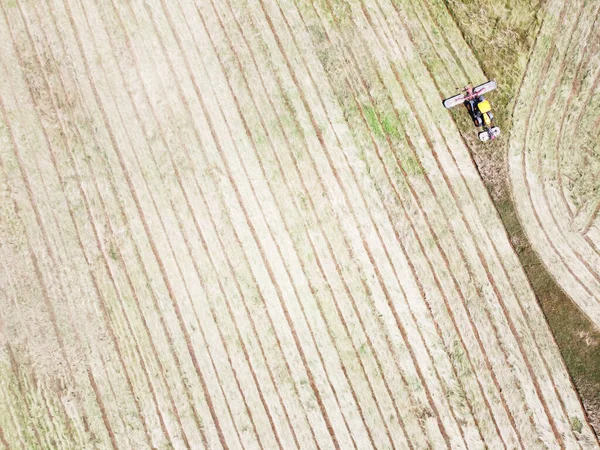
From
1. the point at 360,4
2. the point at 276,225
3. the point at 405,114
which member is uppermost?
the point at 360,4

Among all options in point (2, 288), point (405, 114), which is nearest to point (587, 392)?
point (405, 114)

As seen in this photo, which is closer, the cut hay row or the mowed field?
the mowed field

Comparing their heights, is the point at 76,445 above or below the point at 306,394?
below

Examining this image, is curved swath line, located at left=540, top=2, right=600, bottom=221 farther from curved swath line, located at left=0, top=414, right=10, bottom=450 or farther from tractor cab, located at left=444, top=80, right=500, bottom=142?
curved swath line, located at left=0, top=414, right=10, bottom=450

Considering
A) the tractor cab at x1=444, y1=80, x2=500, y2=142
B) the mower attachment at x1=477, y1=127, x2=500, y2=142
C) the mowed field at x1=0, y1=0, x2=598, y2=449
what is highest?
the tractor cab at x1=444, y1=80, x2=500, y2=142

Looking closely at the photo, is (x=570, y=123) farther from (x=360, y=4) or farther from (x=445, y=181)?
(x=360, y=4)

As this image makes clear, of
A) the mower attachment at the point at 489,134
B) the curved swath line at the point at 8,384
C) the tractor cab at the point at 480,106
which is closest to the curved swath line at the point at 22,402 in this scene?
the curved swath line at the point at 8,384

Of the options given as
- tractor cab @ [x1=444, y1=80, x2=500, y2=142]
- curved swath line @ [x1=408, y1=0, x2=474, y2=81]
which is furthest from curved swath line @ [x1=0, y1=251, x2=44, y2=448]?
curved swath line @ [x1=408, y1=0, x2=474, y2=81]

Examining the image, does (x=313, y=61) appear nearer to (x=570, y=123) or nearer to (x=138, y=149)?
(x=138, y=149)
